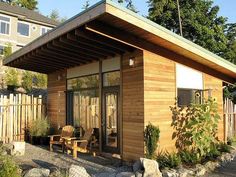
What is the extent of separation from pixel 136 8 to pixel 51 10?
39.8 metres

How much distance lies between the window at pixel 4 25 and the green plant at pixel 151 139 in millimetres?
29315

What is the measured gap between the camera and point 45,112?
1445 centimetres

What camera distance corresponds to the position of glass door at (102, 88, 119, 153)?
32.8ft

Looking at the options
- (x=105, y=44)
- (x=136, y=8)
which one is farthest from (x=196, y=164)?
(x=136, y=8)

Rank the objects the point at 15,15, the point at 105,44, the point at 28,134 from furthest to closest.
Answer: the point at 15,15 → the point at 28,134 → the point at 105,44

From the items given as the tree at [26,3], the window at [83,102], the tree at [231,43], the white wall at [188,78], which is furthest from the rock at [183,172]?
the tree at [26,3]

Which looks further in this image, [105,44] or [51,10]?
[51,10]

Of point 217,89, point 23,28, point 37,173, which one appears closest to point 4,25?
point 23,28

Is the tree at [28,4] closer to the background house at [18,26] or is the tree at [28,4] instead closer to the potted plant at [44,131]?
the background house at [18,26]

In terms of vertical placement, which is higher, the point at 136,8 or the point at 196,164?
the point at 136,8

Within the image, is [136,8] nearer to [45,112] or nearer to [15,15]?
[15,15]

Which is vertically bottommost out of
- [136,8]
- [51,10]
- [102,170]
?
[102,170]

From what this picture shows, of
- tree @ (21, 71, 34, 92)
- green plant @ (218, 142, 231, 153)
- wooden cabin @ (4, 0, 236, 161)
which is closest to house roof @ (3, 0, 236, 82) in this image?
wooden cabin @ (4, 0, 236, 161)

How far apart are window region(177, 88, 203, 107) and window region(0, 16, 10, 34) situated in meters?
28.2
